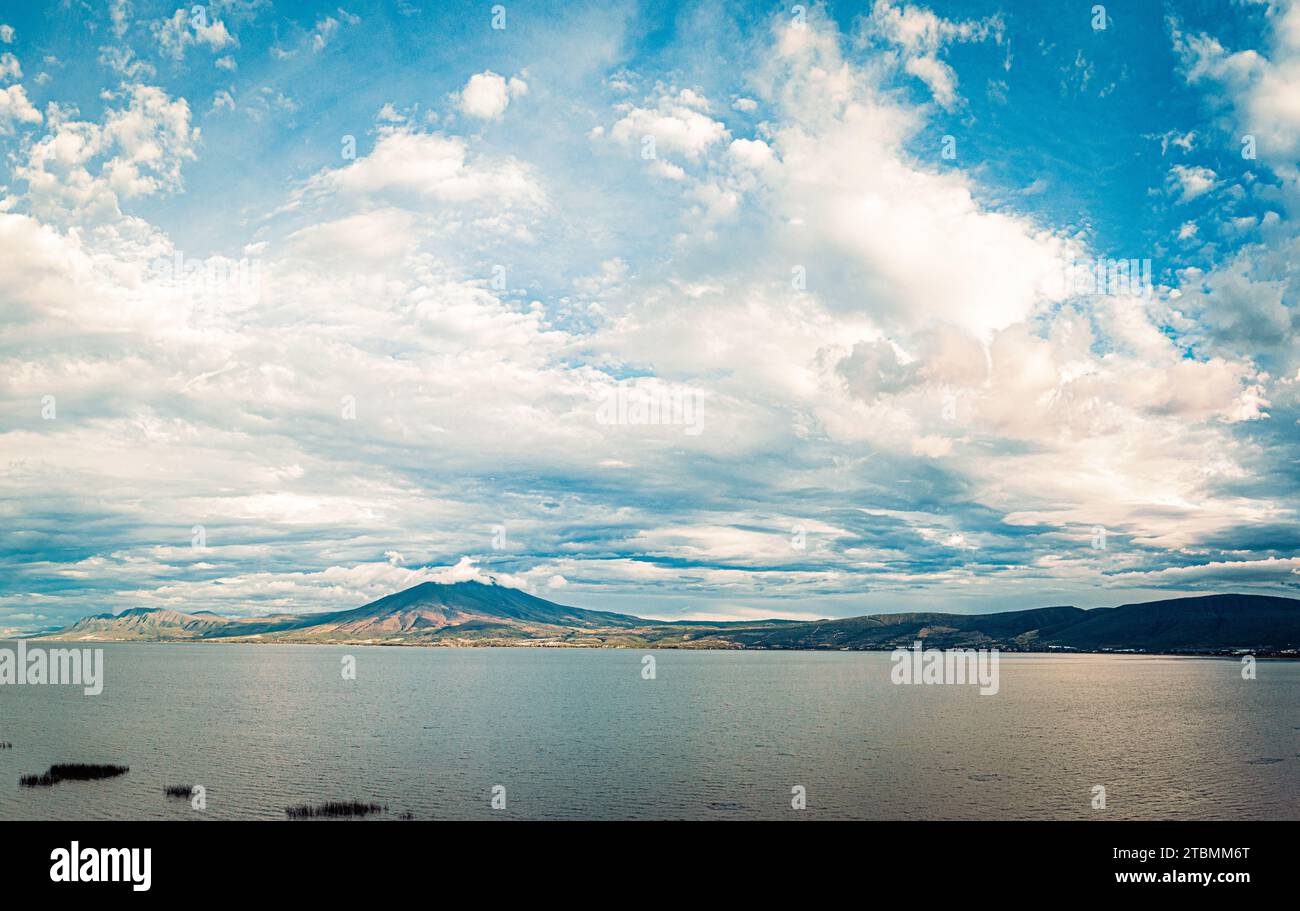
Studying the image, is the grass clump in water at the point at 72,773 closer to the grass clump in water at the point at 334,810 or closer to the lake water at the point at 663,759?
the lake water at the point at 663,759

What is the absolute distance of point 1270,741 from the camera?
393 ft

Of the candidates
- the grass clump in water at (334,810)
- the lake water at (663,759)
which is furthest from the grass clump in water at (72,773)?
the grass clump in water at (334,810)

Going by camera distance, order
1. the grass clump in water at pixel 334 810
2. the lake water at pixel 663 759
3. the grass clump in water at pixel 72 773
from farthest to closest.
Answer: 1. the grass clump in water at pixel 72 773
2. the lake water at pixel 663 759
3. the grass clump in water at pixel 334 810

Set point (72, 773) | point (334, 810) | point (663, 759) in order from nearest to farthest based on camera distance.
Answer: point (334, 810)
point (72, 773)
point (663, 759)

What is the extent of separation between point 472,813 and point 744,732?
61.9m

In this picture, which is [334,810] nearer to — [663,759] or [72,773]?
[72,773]

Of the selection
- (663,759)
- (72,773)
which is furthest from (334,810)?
(663,759)

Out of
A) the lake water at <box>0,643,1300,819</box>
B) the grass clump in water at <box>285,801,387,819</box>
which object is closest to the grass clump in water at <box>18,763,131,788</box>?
the lake water at <box>0,643,1300,819</box>
